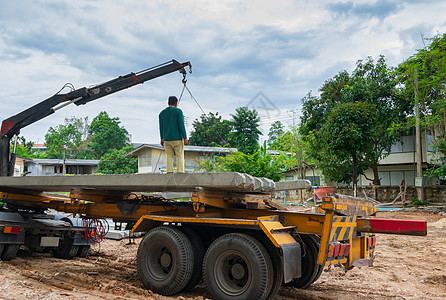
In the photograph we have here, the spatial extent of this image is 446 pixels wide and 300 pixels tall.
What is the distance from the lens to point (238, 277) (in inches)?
201

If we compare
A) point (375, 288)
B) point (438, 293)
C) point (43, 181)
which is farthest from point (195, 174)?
point (438, 293)

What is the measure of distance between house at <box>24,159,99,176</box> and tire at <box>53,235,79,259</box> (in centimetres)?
4060

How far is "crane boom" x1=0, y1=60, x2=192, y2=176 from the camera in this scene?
8711 mm

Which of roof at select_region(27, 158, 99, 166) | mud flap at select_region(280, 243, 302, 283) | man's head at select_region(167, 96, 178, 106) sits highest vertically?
roof at select_region(27, 158, 99, 166)

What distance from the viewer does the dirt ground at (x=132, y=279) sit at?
561 centimetres

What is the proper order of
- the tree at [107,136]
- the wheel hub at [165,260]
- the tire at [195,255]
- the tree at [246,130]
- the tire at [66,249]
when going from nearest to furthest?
the tire at [195,255]
the wheel hub at [165,260]
the tire at [66,249]
the tree at [246,130]
the tree at [107,136]

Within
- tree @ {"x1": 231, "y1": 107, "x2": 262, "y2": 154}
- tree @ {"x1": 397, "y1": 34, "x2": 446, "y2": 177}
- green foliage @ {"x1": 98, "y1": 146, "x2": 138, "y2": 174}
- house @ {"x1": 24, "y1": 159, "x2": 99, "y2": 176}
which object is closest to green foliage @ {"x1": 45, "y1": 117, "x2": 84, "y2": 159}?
house @ {"x1": 24, "y1": 159, "x2": 99, "y2": 176}

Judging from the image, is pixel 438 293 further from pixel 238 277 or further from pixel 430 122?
pixel 430 122

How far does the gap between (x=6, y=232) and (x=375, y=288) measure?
6.54 meters

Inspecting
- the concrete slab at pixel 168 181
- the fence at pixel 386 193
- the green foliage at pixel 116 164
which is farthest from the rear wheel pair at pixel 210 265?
the green foliage at pixel 116 164

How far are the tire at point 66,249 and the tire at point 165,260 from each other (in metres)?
3.29

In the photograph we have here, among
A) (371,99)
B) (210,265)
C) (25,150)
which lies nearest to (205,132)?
(371,99)

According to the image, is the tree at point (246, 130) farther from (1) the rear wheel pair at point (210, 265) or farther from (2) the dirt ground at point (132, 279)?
(1) the rear wheel pair at point (210, 265)

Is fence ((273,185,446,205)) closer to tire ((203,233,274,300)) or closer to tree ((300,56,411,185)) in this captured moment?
tree ((300,56,411,185))
